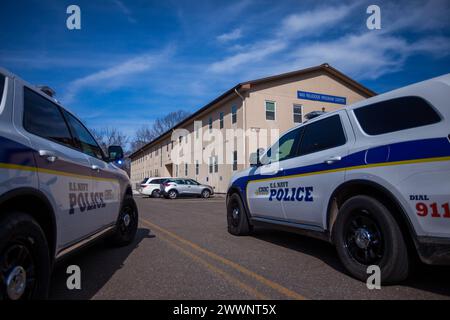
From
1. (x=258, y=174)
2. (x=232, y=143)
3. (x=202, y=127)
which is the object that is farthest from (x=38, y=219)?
(x=202, y=127)

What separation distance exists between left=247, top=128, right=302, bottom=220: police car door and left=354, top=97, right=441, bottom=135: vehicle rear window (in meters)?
1.35

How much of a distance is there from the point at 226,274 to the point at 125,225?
7.77ft

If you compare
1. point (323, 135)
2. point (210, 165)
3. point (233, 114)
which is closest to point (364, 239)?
point (323, 135)

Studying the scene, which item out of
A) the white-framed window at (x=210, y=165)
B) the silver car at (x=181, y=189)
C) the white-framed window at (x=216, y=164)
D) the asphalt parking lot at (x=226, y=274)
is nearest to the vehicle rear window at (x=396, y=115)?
the asphalt parking lot at (x=226, y=274)

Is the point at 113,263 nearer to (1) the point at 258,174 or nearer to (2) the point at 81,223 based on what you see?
(2) the point at 81,223

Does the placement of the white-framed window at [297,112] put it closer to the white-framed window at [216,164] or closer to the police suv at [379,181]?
the white-framed window at [216,164]

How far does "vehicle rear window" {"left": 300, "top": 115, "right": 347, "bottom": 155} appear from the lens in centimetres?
367

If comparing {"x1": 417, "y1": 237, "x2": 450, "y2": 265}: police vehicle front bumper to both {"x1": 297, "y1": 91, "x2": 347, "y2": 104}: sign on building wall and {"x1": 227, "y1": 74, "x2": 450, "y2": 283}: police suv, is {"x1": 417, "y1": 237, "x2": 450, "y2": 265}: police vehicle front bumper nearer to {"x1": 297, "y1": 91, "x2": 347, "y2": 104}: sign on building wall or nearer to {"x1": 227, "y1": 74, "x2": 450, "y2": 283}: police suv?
{"x1": 227, "y1": 74, "x2": 450, "y2": 283}: police suv

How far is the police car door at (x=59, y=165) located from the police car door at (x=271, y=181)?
2596mm

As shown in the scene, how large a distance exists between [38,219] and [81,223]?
75cm

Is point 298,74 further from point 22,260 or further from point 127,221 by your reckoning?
point 22,260

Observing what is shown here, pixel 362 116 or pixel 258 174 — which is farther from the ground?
pixel 362 116

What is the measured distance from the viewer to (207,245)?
4926 millimetres

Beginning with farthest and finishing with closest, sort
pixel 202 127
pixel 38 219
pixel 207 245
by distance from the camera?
pixel 202 127, pixel 207 245, pixel 38 219
